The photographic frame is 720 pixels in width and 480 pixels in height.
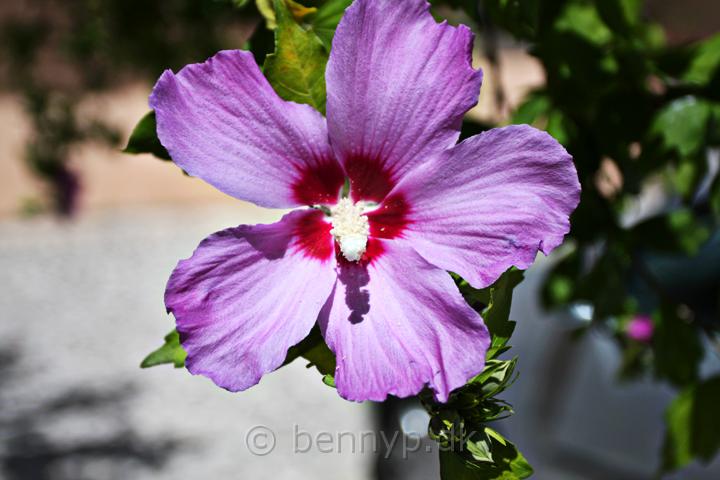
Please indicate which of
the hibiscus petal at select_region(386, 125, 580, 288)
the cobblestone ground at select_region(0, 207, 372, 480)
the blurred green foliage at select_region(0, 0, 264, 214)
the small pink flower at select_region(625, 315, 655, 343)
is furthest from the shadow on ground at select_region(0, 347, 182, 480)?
the hibiscus petal at select_region(386, 125, 580, 288)

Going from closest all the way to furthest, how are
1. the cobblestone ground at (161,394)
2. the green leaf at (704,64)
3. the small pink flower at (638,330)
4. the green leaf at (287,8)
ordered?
the green leaf at (287,8), the green leaf at (704,64), the small pink flower at (638,330), the cobblestone ground at (161,394)

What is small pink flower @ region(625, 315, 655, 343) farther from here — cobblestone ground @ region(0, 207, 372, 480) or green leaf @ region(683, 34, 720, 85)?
cobblestone ground @ region(0, 207, 372, 480)

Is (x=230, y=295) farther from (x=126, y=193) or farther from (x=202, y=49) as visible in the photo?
(x=126, y=193)

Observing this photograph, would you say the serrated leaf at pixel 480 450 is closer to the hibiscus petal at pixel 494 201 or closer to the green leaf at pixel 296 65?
the hibiscus petal at pixel 494 201

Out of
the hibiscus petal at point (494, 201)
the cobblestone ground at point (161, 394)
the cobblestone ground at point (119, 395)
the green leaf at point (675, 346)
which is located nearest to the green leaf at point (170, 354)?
the hibiscus petal at point (494, 201)

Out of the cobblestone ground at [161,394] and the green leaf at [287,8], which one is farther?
the cobblestone ground at [161,394]

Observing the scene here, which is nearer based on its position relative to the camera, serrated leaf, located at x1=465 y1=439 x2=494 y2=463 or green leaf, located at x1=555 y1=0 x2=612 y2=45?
serrated leaf, located at x1=465 y1=439 x2=494 y2=463

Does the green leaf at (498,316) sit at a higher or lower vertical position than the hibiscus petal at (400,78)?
lower
